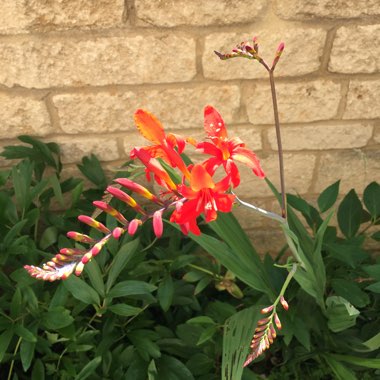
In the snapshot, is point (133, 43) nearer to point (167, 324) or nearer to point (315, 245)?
point (315, 245)

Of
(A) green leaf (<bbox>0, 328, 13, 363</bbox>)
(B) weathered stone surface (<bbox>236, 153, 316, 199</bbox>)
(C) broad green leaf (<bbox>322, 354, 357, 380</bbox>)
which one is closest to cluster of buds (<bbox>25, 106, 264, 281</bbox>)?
(A) green leaf (<bbox>0, 328, 13, 363</bbox>)

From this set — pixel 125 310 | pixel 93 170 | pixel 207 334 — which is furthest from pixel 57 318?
pixel 93 170

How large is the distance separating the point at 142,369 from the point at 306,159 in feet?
3.37

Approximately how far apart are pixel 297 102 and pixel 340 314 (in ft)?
2.58

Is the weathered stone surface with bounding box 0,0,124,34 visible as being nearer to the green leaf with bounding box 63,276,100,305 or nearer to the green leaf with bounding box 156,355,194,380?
the green leaf with bounding box 63,276,100,305

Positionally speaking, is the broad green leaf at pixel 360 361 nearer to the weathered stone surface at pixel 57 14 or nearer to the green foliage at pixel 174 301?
the green foliage at pixel 174 301

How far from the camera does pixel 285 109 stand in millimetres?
1693

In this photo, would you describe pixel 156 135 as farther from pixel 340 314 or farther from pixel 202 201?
pixel 340 314

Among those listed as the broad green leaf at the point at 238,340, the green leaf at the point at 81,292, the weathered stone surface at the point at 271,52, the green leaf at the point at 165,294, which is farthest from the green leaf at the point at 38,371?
the weathered stone surface at the point at 271,52

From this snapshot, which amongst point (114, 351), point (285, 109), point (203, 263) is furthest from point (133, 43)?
point (114, 351)

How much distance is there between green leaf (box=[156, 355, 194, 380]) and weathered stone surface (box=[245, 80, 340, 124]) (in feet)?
3.00

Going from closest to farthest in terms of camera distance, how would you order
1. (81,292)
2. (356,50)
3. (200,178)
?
(200,178), (81,292), (356,50)

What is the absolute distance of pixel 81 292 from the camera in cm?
133

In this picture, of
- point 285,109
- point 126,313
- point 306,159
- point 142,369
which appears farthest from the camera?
point 306,159
